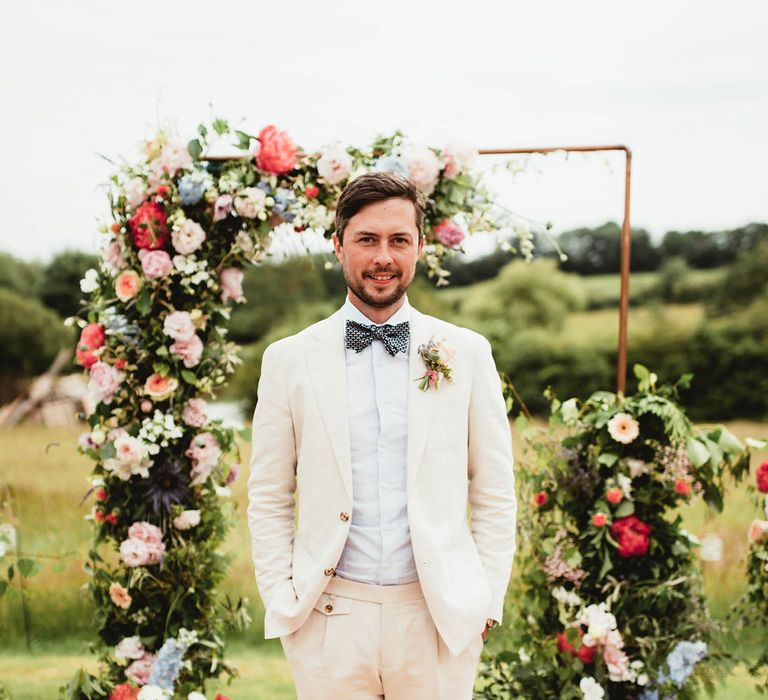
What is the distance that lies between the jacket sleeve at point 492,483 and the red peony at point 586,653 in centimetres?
115

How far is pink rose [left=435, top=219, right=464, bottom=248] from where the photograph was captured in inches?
→ 115

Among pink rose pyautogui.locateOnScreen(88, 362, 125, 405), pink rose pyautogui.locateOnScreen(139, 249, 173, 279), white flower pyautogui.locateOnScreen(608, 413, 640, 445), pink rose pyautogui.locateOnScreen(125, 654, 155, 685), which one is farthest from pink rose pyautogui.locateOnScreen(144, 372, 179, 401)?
white flower pyautogui.locateOnScreen(608, 413, 640, 445)

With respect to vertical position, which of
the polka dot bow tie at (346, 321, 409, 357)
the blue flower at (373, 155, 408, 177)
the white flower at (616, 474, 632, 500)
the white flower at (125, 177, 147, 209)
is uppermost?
the blue flower at (373, 155, 408, 177)

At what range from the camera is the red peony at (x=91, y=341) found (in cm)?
286

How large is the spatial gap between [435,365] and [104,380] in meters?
1.40

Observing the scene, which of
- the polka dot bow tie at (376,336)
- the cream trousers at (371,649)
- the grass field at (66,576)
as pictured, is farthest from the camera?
the grass field at (66,576)

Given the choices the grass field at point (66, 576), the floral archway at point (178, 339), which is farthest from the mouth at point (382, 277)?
the grass field at point (66, 576)

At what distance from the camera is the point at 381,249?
1843 millimetres

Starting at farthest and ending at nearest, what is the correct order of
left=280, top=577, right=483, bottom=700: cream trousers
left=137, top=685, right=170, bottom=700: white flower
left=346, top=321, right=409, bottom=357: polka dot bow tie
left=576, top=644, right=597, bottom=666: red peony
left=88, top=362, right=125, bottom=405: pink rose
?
left=576, top=644, right=597, bottom=666: red peony < left=88, top=362, right=125, bottom=405: pink rose < left=137, top=685, right=170, bottom=700: white flower < left=346, top=321, right=409, bottom=357: polka dot bow tie < left=280, top=577, right=483, bottom=700: cream trousers

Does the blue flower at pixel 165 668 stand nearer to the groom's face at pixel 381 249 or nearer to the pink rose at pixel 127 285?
the pink rose at pixel 127 285

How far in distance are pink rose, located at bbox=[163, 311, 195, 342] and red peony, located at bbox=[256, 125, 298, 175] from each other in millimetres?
580

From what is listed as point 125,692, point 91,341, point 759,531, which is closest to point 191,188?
point 91,341

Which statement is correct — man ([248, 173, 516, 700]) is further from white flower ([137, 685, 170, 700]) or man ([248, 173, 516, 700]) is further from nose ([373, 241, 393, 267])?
white flower ([137, 685, 170, 700])

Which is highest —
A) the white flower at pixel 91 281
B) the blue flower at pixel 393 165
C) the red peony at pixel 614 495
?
the blue flower at pixel 393 165
